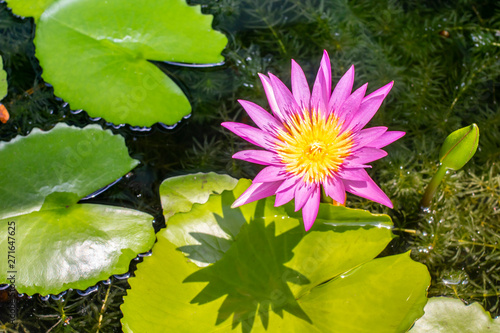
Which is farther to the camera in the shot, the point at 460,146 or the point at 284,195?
the point at 460,146

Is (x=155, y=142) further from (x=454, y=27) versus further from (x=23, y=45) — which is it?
(x=454, y=27)

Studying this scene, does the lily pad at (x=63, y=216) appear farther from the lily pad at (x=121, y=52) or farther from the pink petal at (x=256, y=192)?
the pink petal at (x=256, y=192)

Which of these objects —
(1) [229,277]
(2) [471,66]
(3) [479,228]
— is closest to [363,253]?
(1) [229,277]

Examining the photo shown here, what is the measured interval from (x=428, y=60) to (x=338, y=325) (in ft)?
7.28

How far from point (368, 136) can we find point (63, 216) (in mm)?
1743

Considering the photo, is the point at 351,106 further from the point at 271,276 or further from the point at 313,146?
the point at 271,276

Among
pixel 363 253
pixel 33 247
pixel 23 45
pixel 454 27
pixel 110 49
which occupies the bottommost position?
pixel 33 247

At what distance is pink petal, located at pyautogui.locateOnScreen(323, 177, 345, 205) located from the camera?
1791 mm

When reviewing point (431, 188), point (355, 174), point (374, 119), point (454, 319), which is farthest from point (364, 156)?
point (374, 119)

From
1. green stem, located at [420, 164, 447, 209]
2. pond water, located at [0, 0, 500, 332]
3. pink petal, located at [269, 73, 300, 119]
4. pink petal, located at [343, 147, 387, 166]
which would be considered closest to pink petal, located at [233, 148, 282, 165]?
pink petal, located at [269, 73, 300, 119]

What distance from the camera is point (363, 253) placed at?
2.03 metres

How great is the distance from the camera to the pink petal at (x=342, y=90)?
6.00ft

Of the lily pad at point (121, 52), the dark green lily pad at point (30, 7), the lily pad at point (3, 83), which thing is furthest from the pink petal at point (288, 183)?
the dark green lily pad at point (30, 7)

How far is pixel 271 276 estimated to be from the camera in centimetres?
198
